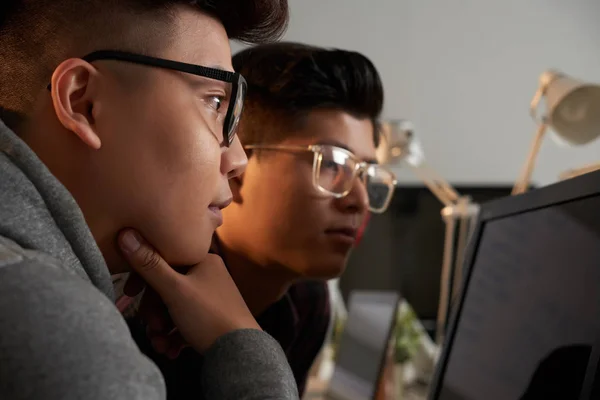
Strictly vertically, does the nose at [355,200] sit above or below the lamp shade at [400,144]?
above

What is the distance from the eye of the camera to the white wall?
1832 millimetres

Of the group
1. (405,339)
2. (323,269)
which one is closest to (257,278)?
(323,269)

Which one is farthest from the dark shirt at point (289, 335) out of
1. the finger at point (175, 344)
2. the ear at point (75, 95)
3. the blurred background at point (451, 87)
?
the blurred background at point (451, 87)

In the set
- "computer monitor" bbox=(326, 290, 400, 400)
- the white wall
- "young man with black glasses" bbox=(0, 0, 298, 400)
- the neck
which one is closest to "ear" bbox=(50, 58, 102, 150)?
"young man with black glasses" bbox=(0, 0, 298, 400)

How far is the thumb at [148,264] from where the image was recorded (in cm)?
52

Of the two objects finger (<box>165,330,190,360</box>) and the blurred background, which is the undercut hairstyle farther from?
the blurred background

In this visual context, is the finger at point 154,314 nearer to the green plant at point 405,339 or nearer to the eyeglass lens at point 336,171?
the eyeglass lens at point 336,171

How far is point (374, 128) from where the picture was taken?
971mm

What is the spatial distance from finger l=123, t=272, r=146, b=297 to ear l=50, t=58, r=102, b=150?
0.16 meters

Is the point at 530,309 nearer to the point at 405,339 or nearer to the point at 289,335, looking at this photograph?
the point at 289,335

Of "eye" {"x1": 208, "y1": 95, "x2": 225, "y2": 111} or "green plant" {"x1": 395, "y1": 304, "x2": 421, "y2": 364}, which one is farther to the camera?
"green plant" {"x1": 395, "y1": 304, "x2": 421, "y2": 364}

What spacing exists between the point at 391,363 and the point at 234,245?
0.99 metres

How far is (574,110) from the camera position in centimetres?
128

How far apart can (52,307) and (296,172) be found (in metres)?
0.52
